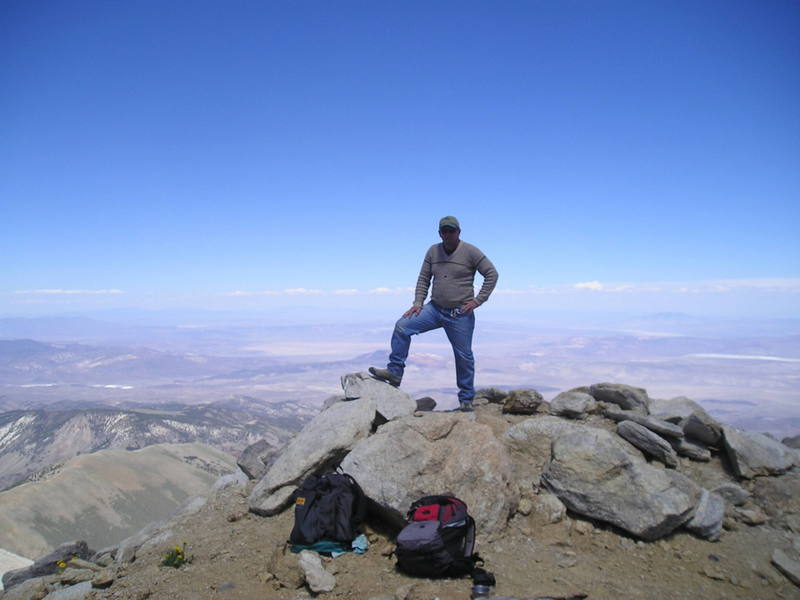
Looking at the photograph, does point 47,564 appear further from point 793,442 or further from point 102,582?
point 793,442

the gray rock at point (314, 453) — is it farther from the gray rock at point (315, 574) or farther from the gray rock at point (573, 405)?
the gray rock at point (573, 405)

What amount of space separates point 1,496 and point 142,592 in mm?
64500

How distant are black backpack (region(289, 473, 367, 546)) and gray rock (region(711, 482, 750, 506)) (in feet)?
20.9

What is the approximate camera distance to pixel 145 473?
64.5 m

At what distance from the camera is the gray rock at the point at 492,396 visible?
38.1 feet

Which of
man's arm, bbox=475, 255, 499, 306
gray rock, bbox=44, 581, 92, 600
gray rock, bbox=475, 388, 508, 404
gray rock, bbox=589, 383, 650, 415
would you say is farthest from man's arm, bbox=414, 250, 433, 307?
gray rock, bbox=44, 581, 92, 600

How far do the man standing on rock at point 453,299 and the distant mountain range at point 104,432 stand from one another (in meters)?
106

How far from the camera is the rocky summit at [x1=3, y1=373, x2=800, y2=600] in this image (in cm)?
554

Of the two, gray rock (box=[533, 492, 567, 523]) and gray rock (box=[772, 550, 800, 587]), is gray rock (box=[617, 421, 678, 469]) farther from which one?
gray rock (box=[533, 492, 567, 523])

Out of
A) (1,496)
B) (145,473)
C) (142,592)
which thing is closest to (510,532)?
(142,592)

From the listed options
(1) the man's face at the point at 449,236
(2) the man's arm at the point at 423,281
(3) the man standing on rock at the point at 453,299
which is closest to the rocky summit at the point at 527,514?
(3) the man standing on rock at the point at 453,299

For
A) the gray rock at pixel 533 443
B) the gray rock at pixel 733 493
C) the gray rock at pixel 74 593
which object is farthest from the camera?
the gray rock at pixel 533 443

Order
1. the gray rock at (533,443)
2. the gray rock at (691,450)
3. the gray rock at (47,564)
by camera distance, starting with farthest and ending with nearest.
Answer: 1. the gray rock at (47,564)
2. the gray rock at (691,450)
3. the gray rock at (533,443)

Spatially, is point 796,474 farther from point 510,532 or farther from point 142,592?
point 142,592
